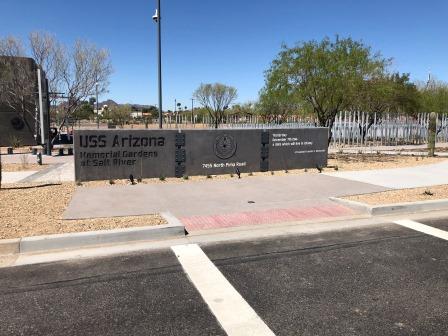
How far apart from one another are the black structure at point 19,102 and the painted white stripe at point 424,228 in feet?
62.3

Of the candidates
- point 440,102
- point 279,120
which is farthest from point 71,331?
point 279,120

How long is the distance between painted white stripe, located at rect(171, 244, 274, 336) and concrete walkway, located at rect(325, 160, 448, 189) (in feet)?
23.9

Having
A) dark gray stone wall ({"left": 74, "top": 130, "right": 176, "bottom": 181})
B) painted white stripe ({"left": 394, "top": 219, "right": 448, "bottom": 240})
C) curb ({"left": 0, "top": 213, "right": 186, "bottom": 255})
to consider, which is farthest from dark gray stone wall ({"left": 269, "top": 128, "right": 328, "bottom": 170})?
curb ({"left": 0, "top": 213, "right": 186, "bottom": 255})

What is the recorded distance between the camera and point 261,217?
8.12 meters

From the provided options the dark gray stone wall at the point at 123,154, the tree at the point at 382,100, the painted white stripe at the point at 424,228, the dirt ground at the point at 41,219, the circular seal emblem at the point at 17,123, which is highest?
the tree at the point at 382,100

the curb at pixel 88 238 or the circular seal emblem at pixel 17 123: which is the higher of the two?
the circular seal emblem at pixel 17 123

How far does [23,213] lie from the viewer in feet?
26.0

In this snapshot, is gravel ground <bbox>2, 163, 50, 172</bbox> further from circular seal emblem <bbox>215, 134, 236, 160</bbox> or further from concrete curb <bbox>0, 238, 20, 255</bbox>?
concrete curb <bbox>0, 238, 20, 255</bbox>

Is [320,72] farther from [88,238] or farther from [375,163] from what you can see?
[88,238]

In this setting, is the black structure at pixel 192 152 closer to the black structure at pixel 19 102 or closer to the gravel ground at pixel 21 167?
the gravel ground at pixel 21 167

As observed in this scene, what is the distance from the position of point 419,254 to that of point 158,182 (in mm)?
7619

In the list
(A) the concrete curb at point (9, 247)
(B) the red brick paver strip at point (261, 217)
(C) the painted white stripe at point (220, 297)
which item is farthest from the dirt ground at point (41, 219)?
(C) the painted white stripe at point (220, 297)

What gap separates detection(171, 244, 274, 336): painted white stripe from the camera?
4.06 meters

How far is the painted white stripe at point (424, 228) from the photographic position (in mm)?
7229
